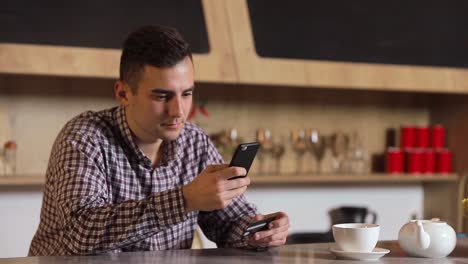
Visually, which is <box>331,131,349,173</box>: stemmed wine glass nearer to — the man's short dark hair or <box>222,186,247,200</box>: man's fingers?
the man's short dark hair

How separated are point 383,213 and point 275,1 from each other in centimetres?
128

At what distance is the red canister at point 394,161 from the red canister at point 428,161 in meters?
0.11

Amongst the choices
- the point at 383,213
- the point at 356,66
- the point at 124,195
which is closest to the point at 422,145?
the point at 383,213

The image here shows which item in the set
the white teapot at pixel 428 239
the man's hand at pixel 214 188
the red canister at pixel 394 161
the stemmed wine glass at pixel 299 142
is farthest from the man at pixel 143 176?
the red canister at pixel 394 161

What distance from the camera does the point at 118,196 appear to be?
6.76 ft

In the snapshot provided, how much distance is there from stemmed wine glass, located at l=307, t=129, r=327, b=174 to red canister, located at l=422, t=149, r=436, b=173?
501 mm

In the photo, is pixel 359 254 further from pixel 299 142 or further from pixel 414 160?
pixel 414 160

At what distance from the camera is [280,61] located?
3.16 m

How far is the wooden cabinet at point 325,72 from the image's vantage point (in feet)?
10.2

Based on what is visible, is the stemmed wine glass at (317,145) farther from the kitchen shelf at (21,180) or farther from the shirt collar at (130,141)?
the shirt collar at (130,141)

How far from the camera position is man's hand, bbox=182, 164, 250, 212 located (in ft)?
5.63

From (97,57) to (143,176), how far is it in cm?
84

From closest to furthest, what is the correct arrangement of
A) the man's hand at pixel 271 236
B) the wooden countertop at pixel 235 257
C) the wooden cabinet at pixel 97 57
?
the wooden countertop at pixel 235 257 → the man's hand at pixel 271 236 → the wooden cabinet at pixel 97 57

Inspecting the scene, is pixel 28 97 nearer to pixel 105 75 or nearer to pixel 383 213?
pixel 105 75
